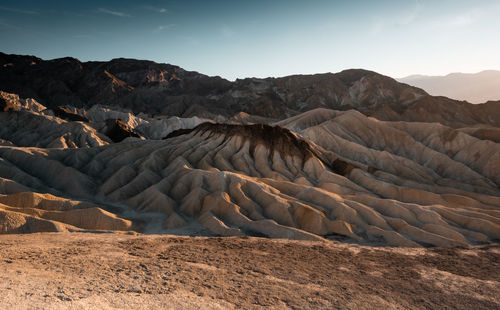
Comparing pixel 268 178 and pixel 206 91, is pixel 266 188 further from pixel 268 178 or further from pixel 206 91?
pixel 206 91

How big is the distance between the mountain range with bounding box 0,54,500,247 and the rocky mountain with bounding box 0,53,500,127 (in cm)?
4050

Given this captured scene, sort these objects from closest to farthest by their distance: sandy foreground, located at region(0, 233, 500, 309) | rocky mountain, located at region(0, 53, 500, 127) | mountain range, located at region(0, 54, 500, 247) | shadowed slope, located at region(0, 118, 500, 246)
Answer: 1. sandy foreground, located at region(0, 233, 500, 309)
2. mountain range, located at region(0, 54, 500, 247)
3. shadowed slope, located at region(0, 118, 500, 246)
4. rocky mountain, located at region(0, 53, 500, 127)

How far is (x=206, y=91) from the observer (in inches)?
7185

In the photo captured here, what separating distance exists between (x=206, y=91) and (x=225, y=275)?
6864 inches

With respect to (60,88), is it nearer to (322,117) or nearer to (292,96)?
(292,96)

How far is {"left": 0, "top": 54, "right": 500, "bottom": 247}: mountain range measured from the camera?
95.3 ft

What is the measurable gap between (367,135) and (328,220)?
48.5 meters

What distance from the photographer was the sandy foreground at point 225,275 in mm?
12773

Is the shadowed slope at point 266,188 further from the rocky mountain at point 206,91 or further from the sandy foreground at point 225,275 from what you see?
the rocky mountain at point 206,91

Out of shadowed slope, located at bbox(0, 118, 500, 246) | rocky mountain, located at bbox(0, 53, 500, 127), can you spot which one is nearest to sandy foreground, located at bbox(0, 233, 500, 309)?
shadowed slope, located at bbox(0, 118, 500, 246)

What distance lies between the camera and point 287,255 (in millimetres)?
19891

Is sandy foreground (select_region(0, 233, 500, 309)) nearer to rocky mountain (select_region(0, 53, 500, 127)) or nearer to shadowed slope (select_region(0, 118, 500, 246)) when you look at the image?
shadowed slope (select_region(0, 118, 500, 246))

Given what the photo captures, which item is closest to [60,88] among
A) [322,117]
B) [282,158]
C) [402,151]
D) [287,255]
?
[322,117]

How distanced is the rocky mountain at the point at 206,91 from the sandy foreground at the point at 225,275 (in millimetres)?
115523
